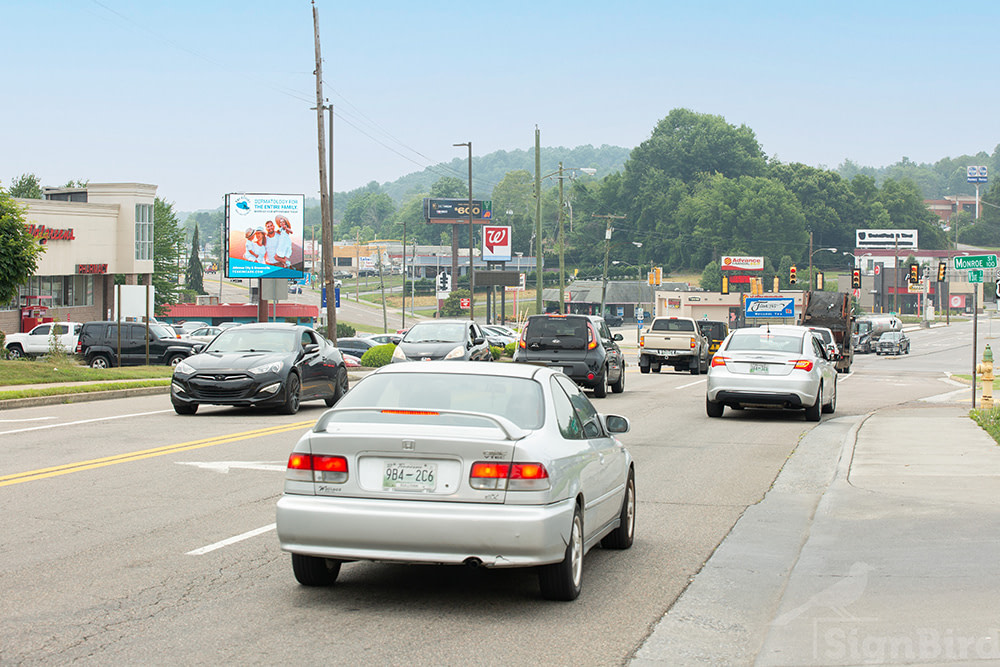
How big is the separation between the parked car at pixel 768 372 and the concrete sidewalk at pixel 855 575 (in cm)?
560

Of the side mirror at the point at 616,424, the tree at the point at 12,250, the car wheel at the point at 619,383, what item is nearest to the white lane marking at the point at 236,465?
the side mirror at the point at 616,424

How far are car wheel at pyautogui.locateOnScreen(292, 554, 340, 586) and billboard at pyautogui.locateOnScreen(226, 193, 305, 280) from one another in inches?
1547

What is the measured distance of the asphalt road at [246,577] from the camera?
20.0ft

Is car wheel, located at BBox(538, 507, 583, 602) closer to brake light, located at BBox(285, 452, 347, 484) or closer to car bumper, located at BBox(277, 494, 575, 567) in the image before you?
car bumper, located at BBox(277, 494, 575, 567)

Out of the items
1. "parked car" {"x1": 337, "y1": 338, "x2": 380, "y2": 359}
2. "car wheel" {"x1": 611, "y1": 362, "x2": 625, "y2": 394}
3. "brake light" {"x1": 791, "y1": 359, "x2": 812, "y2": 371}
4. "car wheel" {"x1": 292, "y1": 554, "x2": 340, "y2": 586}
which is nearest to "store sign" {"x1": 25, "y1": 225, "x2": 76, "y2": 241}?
"parked car" {"x1": 337, "y1": 338, "x2": 380, "y2": 359}

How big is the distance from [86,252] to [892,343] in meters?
46.8

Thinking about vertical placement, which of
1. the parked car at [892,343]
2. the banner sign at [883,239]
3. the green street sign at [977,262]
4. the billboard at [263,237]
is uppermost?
the banner sign at [883,239]

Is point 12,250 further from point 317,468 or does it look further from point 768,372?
point 317,468

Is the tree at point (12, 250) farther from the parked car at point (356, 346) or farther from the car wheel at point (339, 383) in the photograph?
the parked car at point (356, 346)

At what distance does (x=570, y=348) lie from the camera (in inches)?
1009

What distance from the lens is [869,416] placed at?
69.5ft

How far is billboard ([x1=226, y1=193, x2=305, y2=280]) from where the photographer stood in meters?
46.5

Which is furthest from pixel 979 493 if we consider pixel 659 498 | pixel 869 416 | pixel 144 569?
pixel 869 416

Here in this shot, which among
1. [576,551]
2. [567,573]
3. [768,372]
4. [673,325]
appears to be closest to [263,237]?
[673,325]
